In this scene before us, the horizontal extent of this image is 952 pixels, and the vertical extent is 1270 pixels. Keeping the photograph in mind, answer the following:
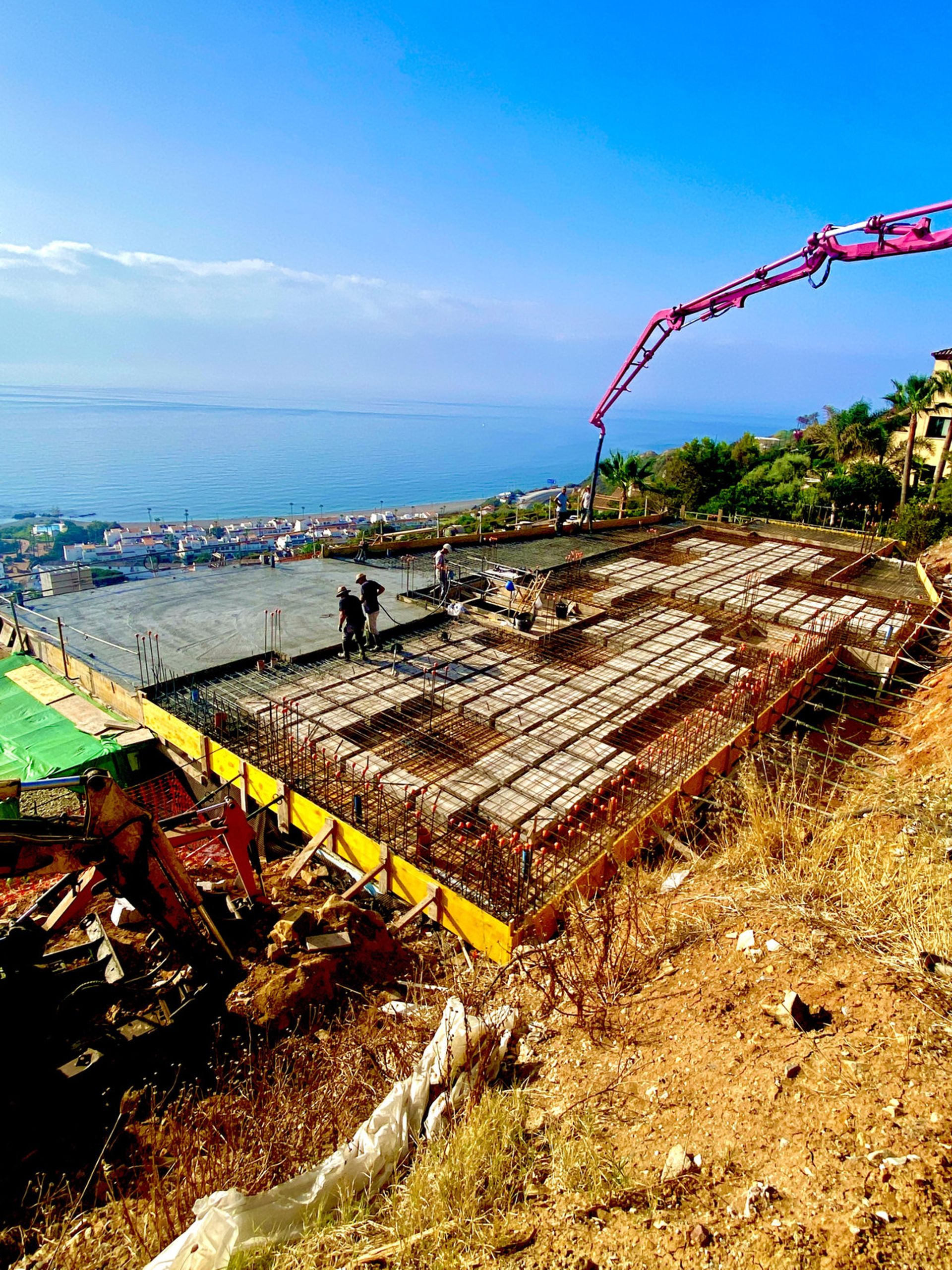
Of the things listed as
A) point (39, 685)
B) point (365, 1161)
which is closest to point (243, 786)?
point (39, 685)

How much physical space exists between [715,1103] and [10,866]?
4.56 meters

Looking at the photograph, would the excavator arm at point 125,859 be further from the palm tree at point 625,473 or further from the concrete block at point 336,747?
the palm tree at point 625,473

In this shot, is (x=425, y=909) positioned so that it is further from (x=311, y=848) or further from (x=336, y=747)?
(x=336, y=747)

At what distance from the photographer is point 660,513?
948 inches

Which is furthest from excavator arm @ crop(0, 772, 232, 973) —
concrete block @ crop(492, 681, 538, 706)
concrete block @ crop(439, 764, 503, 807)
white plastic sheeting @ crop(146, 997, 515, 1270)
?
concrete block @ crop(492, 681, 538, 706)

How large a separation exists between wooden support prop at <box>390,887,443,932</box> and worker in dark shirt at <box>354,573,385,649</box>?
5284 mm

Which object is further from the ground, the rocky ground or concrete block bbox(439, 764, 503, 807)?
the rocky ground

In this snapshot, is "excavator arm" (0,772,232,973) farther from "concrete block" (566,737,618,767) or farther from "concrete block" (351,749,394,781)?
"concrete block" (566,737,618,767)

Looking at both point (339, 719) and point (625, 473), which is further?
point (625, 473)

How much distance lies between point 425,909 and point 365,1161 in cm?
337

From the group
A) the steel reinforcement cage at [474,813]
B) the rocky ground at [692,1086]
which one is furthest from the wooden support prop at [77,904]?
the steel reinforcement cage at [474,813]

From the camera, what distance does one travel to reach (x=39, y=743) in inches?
352

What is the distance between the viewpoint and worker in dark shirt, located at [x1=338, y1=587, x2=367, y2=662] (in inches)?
419

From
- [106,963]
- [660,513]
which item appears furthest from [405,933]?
[660,513]
